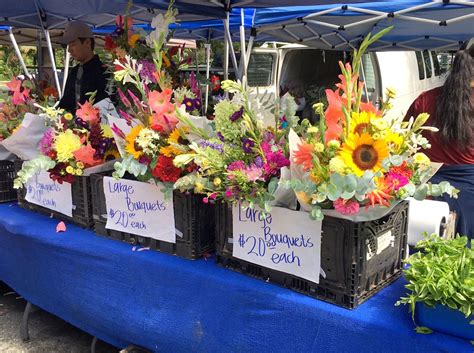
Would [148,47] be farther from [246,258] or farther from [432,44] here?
[432,44]

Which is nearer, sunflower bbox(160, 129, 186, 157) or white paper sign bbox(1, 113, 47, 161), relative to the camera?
sunflower bbox(160, 129, 186, 157)

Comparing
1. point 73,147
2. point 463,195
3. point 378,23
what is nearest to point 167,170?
point 73,147

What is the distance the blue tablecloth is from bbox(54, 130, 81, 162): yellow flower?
354 millimetres

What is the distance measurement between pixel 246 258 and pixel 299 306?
0.77ft

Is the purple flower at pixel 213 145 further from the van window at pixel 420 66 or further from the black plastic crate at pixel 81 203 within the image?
the van window at pixel 420 66

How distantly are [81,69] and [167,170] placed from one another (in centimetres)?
152

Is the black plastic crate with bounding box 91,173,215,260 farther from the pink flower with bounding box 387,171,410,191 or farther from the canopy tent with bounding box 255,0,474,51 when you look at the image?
the canopy tent with bounding box 255,0,474,51

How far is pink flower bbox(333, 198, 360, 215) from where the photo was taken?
3.73 feet

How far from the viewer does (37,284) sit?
85.2 inches

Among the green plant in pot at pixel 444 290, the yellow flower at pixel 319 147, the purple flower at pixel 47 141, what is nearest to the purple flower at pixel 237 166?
the yellow flower at pixel 319 147

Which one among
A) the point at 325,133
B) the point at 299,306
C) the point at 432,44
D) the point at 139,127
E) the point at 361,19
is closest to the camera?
the point at 325,133

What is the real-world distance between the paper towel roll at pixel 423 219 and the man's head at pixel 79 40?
211 cm

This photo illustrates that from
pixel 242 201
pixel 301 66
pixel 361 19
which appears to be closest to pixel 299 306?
pixel 242 201

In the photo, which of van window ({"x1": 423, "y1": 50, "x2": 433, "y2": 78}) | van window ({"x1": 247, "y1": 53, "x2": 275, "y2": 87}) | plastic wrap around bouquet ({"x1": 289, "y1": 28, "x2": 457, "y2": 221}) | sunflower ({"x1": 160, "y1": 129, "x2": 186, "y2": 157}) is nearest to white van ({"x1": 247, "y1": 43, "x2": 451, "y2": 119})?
van window ({"x1": 247, "y1": 53, "x2": 275, "y2": 87})
